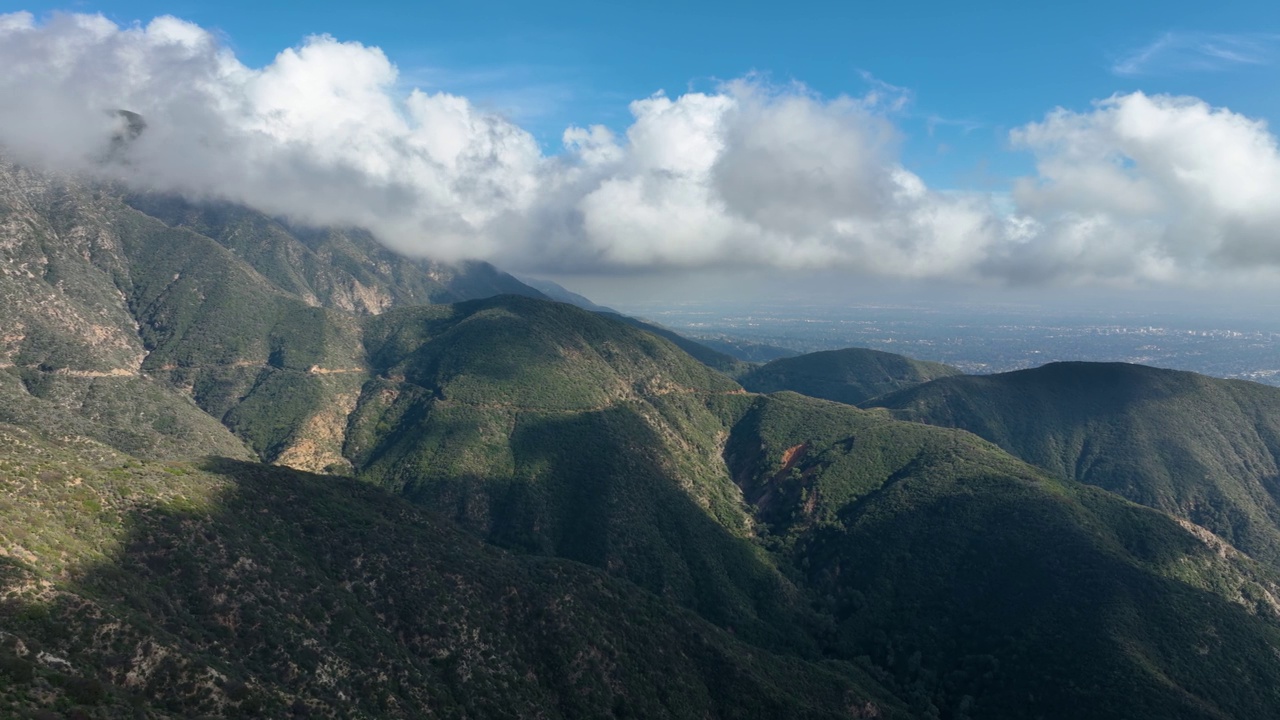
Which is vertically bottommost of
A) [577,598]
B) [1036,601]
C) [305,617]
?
[1036,601]

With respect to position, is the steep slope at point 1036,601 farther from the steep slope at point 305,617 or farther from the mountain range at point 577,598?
the steep slope at point 305,617

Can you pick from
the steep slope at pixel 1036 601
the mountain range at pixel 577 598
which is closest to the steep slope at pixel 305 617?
the mountain range at pixel 577 598

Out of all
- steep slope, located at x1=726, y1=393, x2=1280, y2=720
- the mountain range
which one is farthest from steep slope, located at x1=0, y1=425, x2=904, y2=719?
steep slope, located at x1=726, y1=393, x2=1280, y2=720

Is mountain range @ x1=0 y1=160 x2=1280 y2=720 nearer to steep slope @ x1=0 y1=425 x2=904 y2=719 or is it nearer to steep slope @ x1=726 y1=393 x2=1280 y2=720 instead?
steep slope @ x1=0 y1=425 x2=904 y2=719

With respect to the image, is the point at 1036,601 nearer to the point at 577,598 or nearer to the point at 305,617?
the point at 577,598

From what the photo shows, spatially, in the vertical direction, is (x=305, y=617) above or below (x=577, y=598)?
above

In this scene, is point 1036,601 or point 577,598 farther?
point 1036,601

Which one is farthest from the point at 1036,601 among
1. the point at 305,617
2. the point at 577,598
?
the point at 305,617

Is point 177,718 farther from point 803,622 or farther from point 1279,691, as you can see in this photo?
point 1279,691
